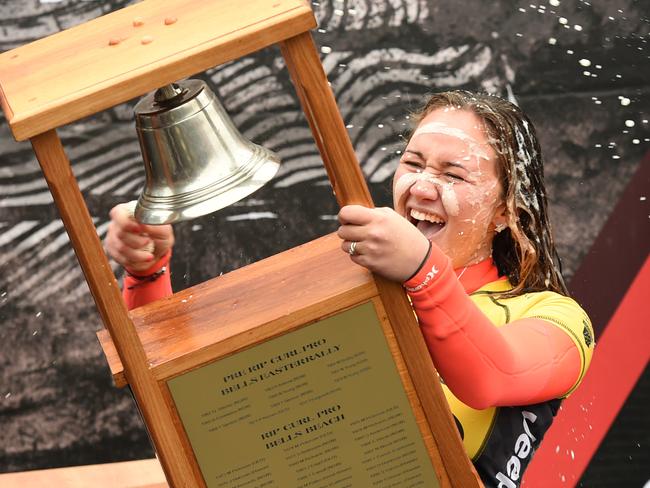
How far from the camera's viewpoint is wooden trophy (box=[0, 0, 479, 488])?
1.27 m

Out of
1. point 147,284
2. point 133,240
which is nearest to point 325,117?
point 133,240

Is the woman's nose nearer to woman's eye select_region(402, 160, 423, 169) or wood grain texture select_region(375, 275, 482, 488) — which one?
woman's eye select_region(402, 160, 423, 169)

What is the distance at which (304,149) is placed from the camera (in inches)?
106

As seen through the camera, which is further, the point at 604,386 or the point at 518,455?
the point at 604,386

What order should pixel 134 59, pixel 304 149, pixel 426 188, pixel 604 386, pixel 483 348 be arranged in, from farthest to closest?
1. pixel 604 386
2. pixel 304 149
3. pixel 426 188
4. pixel 483 348
5. pixel 134 59

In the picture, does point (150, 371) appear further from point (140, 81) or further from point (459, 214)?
point (459, 214)

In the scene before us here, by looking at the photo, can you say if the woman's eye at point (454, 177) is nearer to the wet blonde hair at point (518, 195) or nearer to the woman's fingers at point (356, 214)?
the wet blonde hair at point (518, 195)

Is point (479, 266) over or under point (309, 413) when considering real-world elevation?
under

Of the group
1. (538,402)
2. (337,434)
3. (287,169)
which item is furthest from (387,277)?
(287,169)

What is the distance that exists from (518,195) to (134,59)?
941 millimetres

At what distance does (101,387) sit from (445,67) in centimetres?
123

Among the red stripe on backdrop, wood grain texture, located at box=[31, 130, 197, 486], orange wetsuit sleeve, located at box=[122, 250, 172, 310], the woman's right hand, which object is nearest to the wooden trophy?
wood grain texture, located at box=[31, 130, 197, 486]

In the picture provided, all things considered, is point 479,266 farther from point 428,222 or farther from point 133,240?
point 133,240

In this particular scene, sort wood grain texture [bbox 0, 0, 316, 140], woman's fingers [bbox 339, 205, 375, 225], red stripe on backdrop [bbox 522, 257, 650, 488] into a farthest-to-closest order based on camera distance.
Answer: red stripe on backdrop [bbox 522, 257, 650, 488], woman's fingers [bbox 339, 205, 375, 225], wood grain texture [bbox 0, 0, 316, 140]
